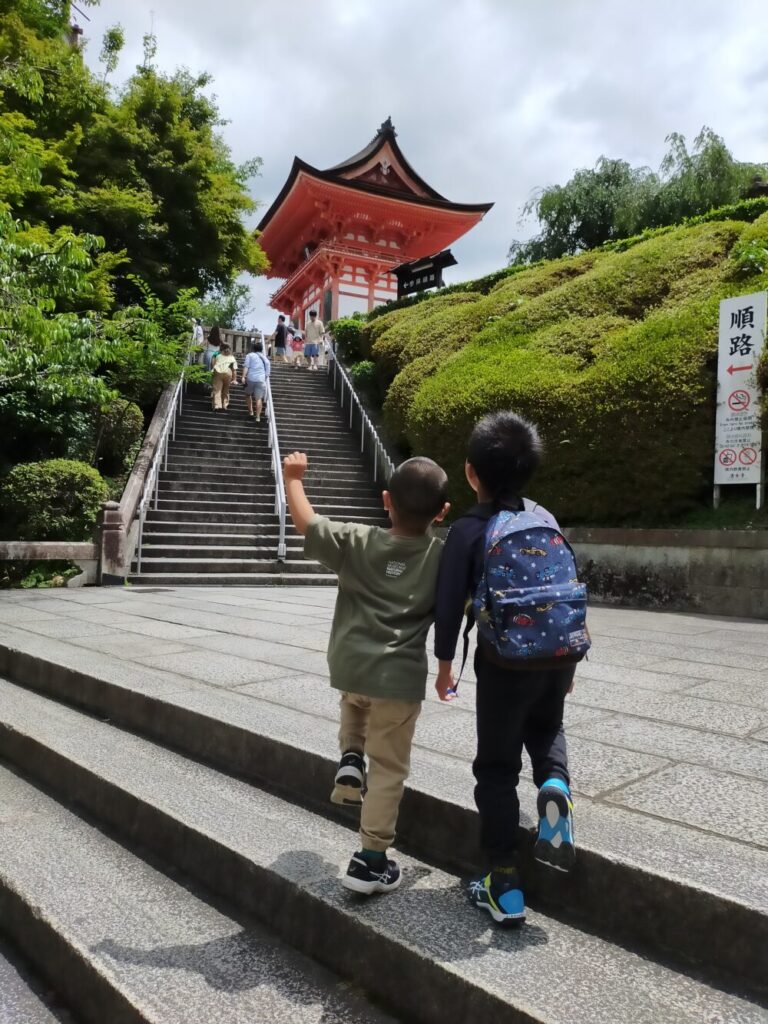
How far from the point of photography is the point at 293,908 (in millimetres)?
2096

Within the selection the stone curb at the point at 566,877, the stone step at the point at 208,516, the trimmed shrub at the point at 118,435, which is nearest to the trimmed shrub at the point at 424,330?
the stone step at the point at 208,516

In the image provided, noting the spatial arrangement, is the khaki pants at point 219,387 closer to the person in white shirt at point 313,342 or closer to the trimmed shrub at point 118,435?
the trimmed shrub at point 118,435

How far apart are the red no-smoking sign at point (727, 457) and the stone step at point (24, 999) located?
23.2ft

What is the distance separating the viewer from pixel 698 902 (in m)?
1.74

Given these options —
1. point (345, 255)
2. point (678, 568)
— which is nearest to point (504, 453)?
point (678, 568)

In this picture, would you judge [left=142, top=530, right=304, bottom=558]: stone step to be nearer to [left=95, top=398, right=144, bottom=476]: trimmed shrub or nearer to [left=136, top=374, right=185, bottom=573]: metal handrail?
[left=136, top=374, right=185, bottom=573]: metal handrail

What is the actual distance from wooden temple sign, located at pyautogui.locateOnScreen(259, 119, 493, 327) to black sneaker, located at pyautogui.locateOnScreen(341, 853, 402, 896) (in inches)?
856

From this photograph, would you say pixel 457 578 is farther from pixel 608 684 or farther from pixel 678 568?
pixel 678 568

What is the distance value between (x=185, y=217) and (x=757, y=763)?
16.7m

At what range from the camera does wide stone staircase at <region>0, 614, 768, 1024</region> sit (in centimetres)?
168

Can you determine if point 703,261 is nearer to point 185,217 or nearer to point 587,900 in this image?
point 587,900

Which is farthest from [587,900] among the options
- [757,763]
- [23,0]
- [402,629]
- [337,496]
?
[23,0]

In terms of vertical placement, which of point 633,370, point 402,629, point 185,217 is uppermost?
point 185,217

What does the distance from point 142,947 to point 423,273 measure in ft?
56.1
